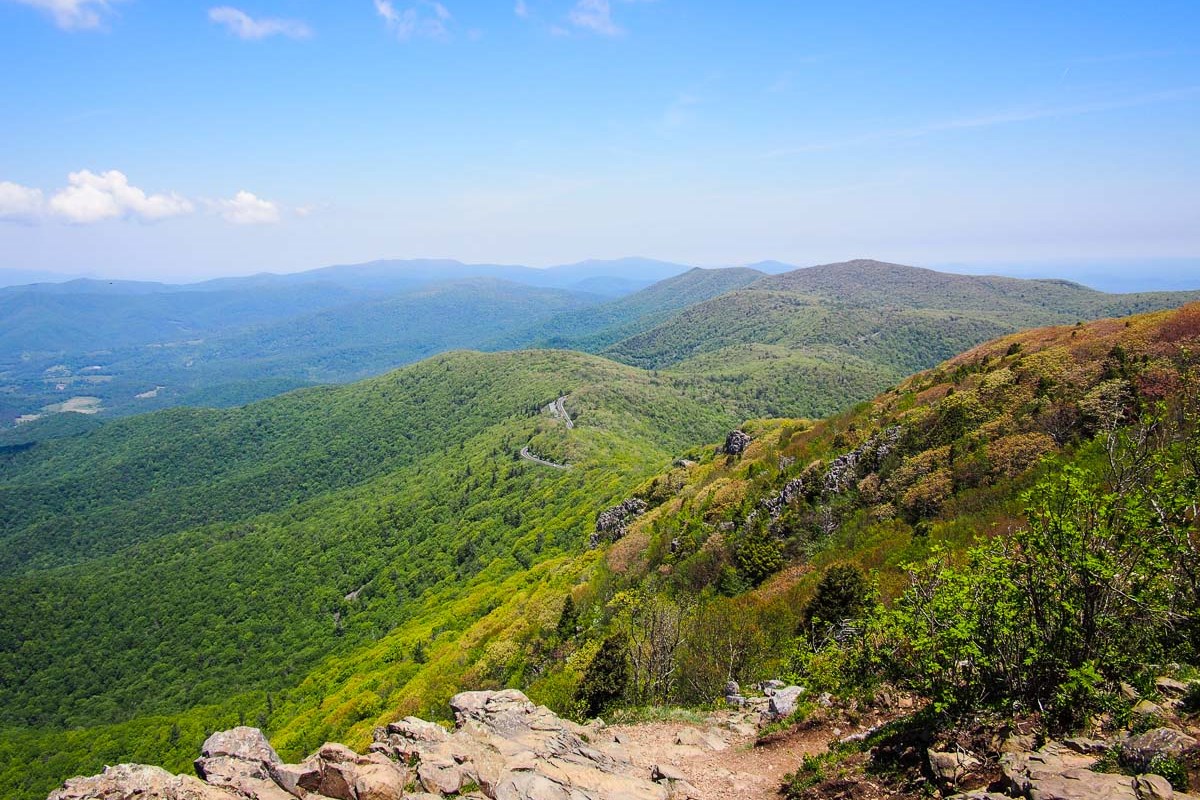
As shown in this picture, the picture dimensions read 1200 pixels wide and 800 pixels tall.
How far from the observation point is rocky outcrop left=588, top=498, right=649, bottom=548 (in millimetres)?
73312

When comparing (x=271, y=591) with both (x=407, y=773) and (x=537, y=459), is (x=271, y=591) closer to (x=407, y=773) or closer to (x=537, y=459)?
(x=537, y=459)

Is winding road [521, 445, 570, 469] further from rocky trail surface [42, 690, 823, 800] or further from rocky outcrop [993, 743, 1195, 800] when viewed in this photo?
rocky outcrop [993, 743, 1195, 800]

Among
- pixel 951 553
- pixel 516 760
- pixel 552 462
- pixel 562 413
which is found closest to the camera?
pixel 516 760

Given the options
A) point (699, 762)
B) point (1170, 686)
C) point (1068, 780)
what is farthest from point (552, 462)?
point (1068, 780)

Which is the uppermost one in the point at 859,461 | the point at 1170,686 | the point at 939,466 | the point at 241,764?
the point at 1170,686

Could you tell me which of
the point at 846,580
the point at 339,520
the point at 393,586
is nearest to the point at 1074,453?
the point at 846,580

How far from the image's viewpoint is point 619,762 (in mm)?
19328

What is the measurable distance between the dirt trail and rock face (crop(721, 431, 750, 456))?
54.6m

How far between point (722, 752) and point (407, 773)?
423 inches

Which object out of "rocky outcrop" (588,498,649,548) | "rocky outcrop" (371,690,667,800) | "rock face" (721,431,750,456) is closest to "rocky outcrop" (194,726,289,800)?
"rocky outcrop" (371,690,667,800)

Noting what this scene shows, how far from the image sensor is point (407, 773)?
16344mm

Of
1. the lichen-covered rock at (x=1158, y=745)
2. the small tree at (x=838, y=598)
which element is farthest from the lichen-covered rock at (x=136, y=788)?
the small tree at (x=838, y=598)

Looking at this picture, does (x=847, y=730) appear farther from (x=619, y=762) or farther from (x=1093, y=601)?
(x=1093, y=601)

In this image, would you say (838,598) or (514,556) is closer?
(838,598)
